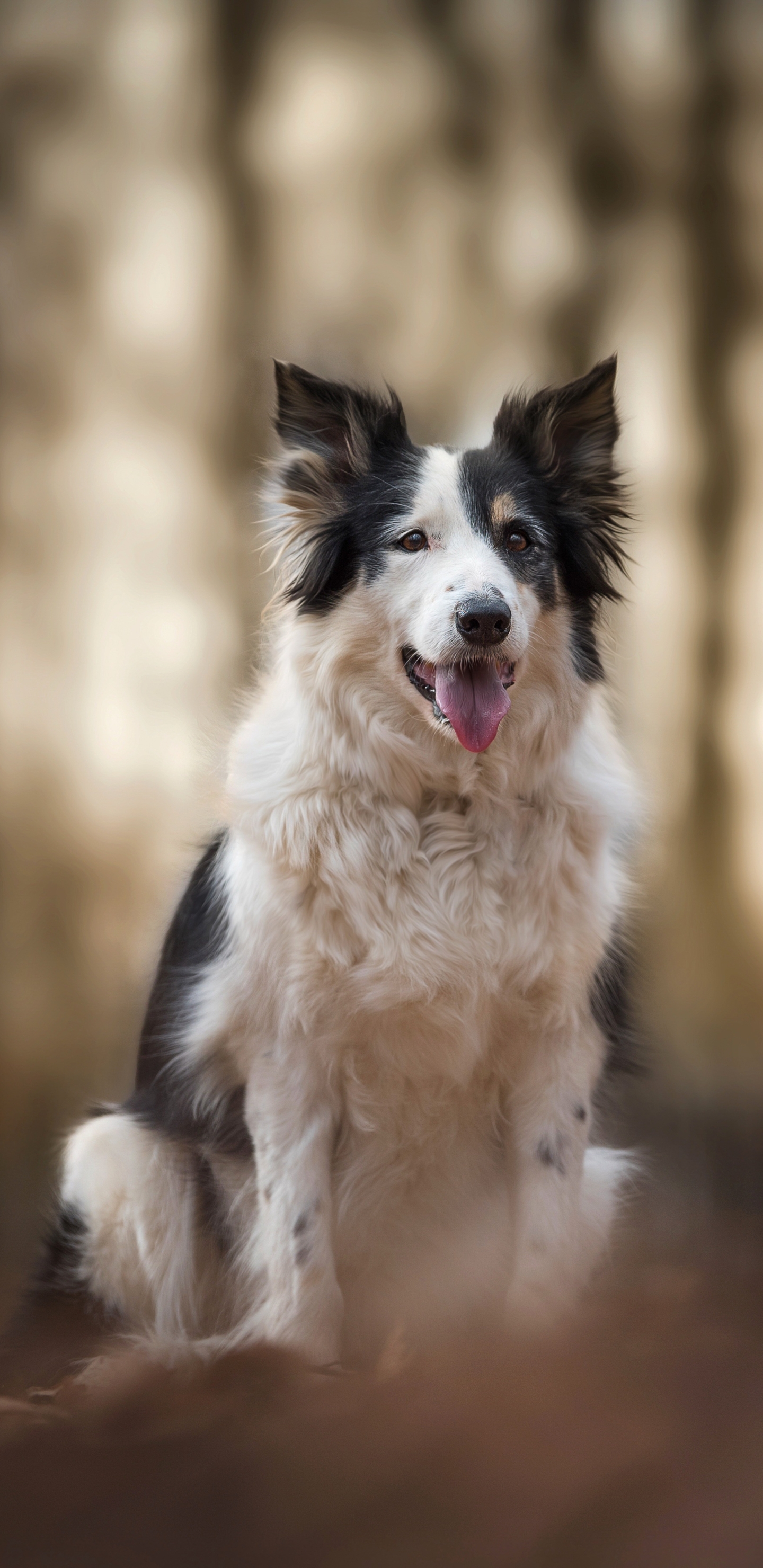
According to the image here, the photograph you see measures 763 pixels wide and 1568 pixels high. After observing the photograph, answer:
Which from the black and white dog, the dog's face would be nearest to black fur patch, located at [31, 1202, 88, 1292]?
the black and white dog

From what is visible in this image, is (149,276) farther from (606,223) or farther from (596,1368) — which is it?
(596,1368)

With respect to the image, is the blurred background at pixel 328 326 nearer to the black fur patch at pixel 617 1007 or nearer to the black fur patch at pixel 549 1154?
the black fur patch at pixel 617 1007

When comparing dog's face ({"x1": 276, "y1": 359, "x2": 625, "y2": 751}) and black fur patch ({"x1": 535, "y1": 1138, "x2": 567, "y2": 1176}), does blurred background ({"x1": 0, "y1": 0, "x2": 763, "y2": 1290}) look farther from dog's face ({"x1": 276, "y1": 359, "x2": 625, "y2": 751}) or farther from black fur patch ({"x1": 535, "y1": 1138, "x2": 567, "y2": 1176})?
black fur patch ({"x1": 535, "y1": 1138, "x2": 567, "y2": 1176})

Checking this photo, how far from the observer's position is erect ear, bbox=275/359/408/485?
5.61ft

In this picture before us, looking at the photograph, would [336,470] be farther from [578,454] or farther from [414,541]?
Result: [578,454]

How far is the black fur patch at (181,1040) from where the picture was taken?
5.75 feet

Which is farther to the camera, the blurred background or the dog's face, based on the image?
the blurred background

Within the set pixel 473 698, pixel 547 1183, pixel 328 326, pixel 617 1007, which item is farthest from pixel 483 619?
pixel 328 326

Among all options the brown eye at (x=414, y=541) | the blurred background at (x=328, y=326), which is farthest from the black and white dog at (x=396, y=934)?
the blurred background at (x=328, y=326)

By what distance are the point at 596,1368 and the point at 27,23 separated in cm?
304

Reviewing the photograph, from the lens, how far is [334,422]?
5.68ft

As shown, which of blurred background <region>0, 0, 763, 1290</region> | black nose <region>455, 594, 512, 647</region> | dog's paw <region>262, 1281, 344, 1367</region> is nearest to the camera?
black nose <region>455, 594, 512, 647</region>

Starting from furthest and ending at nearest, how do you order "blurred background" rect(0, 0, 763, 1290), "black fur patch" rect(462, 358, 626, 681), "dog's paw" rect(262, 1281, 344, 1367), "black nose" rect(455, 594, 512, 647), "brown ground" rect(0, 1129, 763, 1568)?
"blurred background" rect(0, 0, 763, 1290), "black fur patch" rect(462, 358, 626, 681), "dog's paw" rect(262, 1281, 344, 1367), "black nose" rect(455, 594, 512, 647), "brown ground" rect(0, 1129, 763, 1568)

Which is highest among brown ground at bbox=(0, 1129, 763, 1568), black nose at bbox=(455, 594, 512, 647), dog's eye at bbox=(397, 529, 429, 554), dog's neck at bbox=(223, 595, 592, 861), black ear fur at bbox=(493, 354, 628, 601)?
black ear fur at bbox=(493, 354, 628, 601)
